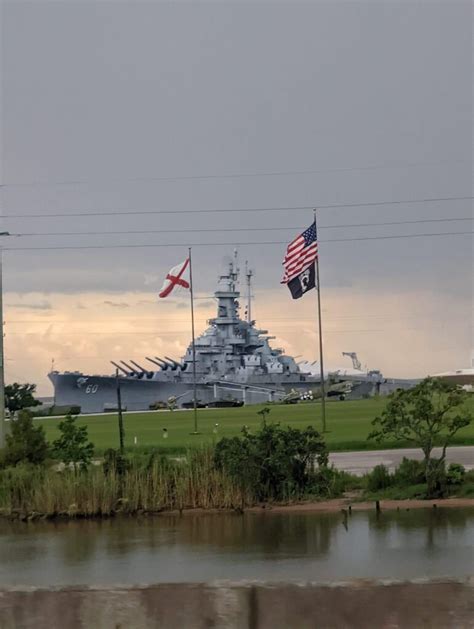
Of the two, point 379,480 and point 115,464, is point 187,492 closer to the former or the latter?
point 115,464

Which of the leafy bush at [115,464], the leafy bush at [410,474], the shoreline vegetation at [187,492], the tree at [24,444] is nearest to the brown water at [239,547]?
the shoreline vegetation at [187,492]

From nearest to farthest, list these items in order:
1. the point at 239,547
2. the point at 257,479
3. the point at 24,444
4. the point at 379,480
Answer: the point at 239,547 → the point at 257,479 → the point at 379,480 → the point at 24,444

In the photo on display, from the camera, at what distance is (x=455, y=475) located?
21.0 meters

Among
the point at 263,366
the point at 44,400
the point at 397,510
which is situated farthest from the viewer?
the point at 44,400

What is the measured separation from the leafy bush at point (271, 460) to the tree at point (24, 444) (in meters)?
5.02

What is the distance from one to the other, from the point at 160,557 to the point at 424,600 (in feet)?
35.9

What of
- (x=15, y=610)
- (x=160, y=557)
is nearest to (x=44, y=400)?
(x=160, y=557)

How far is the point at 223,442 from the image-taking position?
21406mm

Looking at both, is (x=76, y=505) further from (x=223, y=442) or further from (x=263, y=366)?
(x=263, y=366)

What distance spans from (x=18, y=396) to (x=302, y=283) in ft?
207

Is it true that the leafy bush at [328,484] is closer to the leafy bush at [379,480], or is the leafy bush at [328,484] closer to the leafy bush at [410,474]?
the leafy bush at [379,480]

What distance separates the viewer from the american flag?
129 feet

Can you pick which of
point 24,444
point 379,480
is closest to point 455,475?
point 379,480

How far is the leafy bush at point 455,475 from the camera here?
21.0 m
